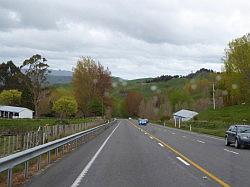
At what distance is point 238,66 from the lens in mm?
90000

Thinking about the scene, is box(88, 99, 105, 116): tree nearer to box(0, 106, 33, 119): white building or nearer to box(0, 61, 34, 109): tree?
box(0, 106, 33, 119): white building

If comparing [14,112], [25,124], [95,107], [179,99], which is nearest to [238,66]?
[95,107]

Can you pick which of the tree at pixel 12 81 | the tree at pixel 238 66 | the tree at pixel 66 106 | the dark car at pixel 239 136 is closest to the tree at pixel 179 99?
the tree at pixel 12 81

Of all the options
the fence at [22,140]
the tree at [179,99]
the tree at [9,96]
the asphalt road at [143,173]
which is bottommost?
the asphalt road at [143,173]

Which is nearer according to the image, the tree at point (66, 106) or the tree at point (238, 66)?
the tree at point (238, 66)

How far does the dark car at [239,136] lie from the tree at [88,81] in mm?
68389

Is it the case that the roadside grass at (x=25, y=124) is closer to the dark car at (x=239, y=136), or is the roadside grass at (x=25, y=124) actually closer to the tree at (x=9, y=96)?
the dark car at (x=239, y=136)

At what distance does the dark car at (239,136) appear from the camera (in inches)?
1049

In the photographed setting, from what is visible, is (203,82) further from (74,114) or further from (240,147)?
(240,147)

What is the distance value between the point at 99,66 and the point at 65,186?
87.2 m

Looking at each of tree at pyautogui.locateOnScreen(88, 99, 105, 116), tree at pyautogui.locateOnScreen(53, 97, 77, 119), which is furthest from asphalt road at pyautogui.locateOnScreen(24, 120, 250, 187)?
tree at pyautogui.locateOnScreen(53, 97, 77, 119)

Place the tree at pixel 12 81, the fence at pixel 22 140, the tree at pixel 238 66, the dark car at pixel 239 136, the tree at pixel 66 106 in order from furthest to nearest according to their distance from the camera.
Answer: the tree at pixel 12 81 → the tree at pixel 66 106 → the tree at pixel 238 66 → the dark car at pixel 239 136 → the fence at pixel 22 140

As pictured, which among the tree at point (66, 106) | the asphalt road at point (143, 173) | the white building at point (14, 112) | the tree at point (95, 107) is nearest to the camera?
the asphalt road at point (143, 173)

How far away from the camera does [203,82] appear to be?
620 ft
